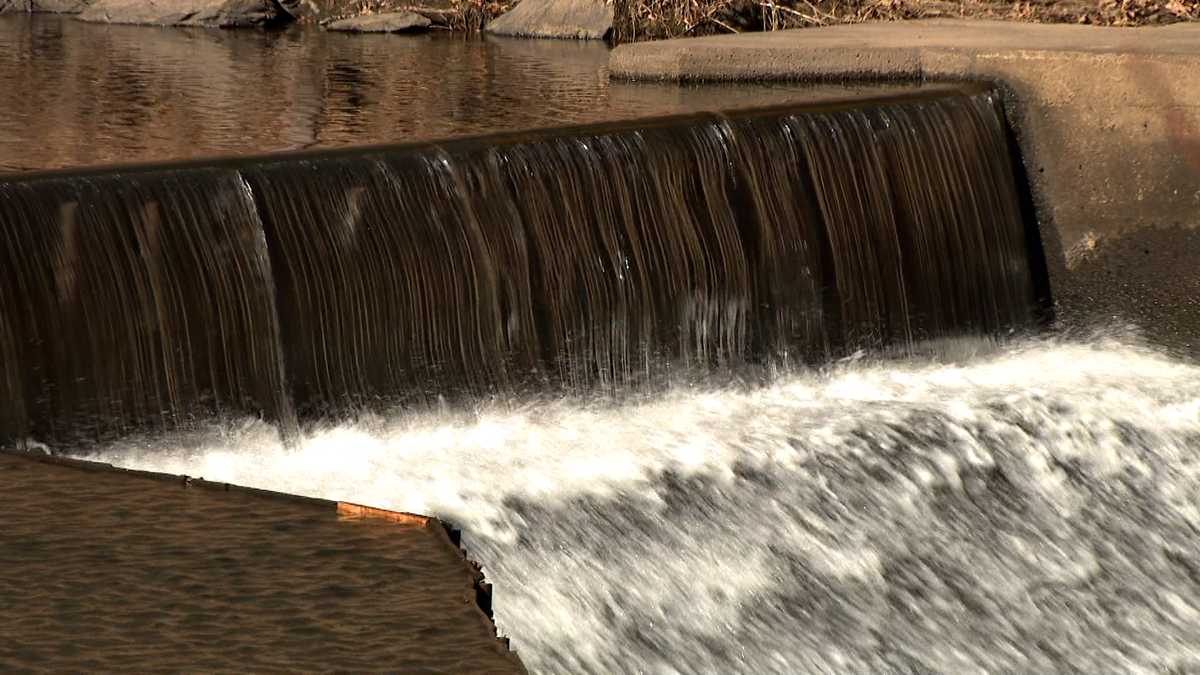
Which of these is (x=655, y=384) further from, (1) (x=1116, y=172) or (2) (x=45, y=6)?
(2) (x=45, y=6)

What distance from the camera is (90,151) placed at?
19.2ft

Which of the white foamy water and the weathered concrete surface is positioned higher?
the weathered concrete surface

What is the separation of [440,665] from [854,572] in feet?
8.97

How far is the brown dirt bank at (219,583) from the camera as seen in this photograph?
2.27 metres

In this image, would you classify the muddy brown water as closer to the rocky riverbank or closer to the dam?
the rocky riverbank

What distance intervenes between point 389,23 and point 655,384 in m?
5.44

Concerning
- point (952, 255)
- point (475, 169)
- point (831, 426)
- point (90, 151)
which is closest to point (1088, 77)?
point (952, 255)

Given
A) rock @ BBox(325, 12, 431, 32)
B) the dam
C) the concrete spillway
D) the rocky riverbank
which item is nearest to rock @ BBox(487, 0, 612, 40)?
the rocky riverbank

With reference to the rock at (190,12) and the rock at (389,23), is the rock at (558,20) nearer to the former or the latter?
the rock at (389,23)

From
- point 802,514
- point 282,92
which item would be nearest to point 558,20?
point 282,92

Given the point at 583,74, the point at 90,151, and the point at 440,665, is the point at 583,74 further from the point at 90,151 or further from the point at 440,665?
the point at 440,665

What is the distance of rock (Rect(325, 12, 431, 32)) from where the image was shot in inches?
419

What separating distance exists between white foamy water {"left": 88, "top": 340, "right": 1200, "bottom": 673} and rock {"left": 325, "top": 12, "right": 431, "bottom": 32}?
5.20m

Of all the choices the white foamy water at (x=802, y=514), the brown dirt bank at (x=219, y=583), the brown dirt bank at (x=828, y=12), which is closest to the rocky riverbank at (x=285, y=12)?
the brown dirt bank at (x=828, y=12)
